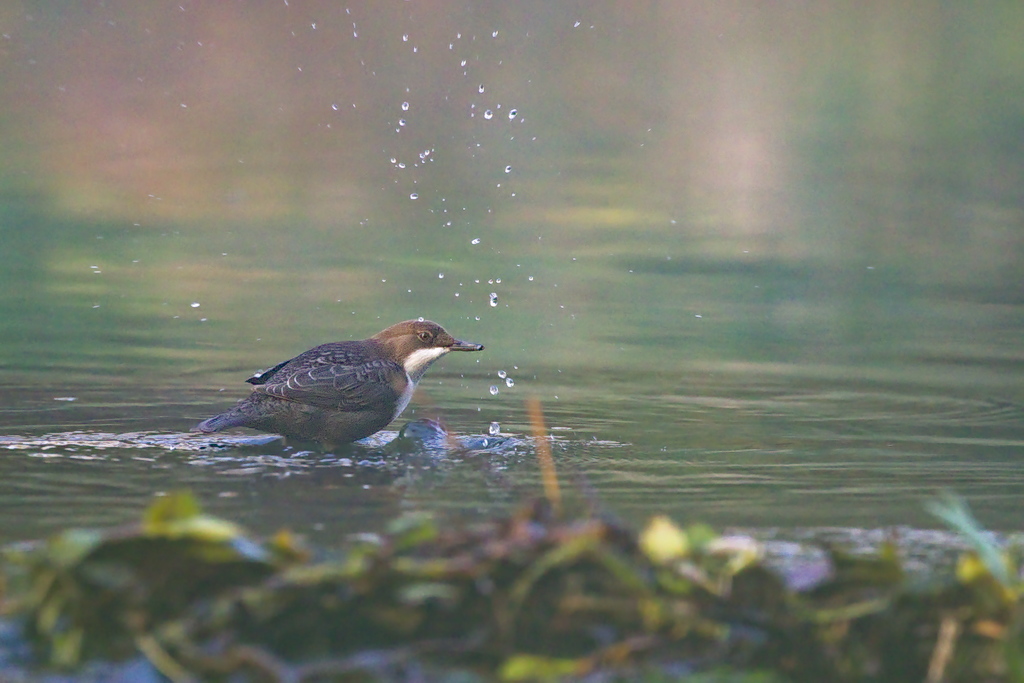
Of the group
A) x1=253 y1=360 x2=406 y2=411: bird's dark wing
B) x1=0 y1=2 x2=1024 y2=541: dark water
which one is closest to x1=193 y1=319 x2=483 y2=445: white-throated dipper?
x1=253 y1=360 x2=406 y2=411: bird's dark wing

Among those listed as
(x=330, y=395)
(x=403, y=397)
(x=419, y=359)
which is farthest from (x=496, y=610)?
(x=419, y=359)

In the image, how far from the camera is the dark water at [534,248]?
764cm

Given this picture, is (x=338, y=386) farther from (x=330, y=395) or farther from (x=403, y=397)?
(x=403, y=397)

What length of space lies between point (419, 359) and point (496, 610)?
5.42 meters

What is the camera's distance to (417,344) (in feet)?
30.4

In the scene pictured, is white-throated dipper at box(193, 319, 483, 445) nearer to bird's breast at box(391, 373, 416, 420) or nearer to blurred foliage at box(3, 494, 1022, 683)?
bird's breast at box(391, 373, 416, 420)

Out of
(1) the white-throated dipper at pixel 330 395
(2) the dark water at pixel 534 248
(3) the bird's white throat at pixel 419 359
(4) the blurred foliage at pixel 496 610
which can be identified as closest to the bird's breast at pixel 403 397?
(1) the white-throated dipper at pixel 330 395

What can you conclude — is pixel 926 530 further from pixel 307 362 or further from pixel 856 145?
pixel 856 145

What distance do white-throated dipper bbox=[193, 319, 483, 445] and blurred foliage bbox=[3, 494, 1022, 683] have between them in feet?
13.7

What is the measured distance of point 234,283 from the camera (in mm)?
14273

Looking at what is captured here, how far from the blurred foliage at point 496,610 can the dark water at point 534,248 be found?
185 cm

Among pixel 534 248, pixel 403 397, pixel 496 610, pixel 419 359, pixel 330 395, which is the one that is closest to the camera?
pixel 496 610

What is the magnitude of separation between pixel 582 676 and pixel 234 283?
10825 mm

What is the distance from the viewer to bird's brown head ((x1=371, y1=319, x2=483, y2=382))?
9227mm
